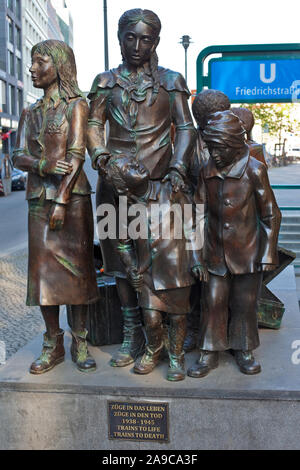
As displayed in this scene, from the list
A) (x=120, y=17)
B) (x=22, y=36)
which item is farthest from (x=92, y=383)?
(x=22, y=36)

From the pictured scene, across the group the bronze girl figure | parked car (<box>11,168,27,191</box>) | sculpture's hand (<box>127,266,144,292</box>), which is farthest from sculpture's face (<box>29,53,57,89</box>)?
parked car (<box>11,168,27,191</box>)

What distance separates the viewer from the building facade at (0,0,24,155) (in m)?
46.3

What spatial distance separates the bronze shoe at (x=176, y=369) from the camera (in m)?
3.61

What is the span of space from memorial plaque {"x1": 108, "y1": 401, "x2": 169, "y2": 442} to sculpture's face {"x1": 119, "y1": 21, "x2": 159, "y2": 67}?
2.12m

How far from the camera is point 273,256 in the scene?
12.0ft

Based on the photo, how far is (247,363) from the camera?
3.71 metres

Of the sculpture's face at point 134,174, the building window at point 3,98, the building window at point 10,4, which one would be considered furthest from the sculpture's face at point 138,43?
the building window at point 10,4

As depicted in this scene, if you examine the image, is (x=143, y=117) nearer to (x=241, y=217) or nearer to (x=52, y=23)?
(x=241, y=217)

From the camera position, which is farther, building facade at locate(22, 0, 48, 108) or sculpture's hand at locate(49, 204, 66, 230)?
building facade at locate(22, 0, 48, 108)

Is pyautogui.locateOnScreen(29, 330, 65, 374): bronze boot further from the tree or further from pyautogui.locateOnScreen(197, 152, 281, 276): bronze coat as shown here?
the tree

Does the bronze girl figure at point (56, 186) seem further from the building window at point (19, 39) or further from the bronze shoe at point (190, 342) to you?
the building window at point (19, 39)

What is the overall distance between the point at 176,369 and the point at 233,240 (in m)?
0.87

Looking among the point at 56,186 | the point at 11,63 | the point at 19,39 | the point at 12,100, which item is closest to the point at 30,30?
the point at 19,39
